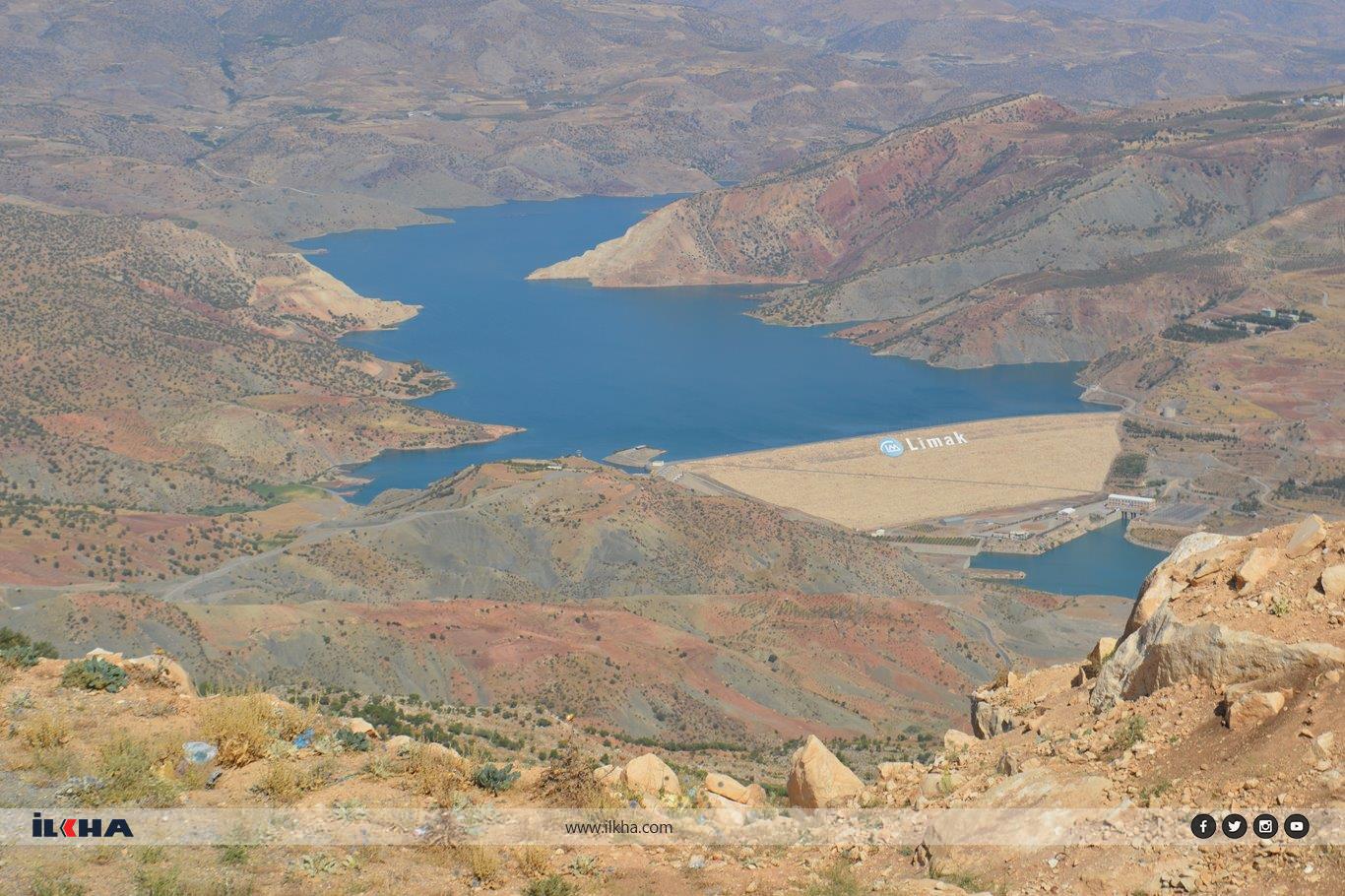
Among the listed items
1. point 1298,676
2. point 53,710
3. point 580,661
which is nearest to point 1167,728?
point 1298,676

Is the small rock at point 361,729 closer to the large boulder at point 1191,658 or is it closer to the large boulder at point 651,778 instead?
the large boulder at point 651,778

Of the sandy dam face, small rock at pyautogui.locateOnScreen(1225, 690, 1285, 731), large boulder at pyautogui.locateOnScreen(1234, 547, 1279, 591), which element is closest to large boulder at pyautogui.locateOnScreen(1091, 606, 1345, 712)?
small rock at pyautogui.locateOnScreen(1225, 690, 1285, 731)

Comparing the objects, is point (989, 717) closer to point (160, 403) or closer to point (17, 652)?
point (17, 652)

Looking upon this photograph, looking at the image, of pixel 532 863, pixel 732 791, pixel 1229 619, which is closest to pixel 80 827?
pixel 532 863

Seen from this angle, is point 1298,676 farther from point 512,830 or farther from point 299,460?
point 299,460

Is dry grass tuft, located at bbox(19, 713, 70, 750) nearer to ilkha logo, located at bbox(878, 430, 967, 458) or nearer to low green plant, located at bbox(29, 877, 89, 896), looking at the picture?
low green plant, located at bbox(29, 877, 89, 896)

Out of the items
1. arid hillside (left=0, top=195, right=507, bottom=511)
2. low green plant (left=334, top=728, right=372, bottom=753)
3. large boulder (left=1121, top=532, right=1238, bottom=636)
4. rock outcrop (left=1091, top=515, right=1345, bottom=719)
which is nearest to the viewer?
rock outcrop (left=1091, top=515, right=1345, bottom=719)
